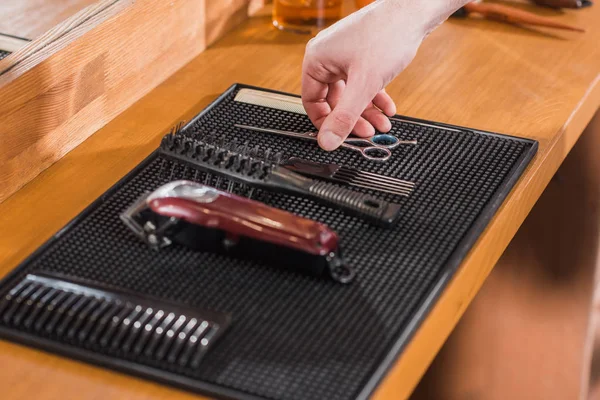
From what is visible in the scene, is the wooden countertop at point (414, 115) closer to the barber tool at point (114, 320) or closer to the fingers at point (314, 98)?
the barber tool at point (114, 320)

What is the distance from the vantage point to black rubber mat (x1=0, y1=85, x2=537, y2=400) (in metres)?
0.89

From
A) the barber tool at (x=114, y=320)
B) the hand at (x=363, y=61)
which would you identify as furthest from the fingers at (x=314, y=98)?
the barber tool at (x=114, y=320)

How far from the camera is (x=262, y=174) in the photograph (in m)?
1.14

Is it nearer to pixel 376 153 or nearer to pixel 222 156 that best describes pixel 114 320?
pixel 222 156

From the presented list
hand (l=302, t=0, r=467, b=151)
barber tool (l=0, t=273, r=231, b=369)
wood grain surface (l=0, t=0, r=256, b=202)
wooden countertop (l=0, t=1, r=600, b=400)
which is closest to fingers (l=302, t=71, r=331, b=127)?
hand (l=302, t=0, r=467, b=151)

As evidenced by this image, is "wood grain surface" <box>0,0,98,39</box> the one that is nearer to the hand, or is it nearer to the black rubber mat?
the black rubber mat

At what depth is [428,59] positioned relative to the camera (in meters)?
1.57

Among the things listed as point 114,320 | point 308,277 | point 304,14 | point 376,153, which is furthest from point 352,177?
point 304,14

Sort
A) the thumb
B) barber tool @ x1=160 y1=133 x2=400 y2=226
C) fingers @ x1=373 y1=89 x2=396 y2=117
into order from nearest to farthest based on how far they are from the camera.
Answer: barber tool @ x1=160 y1=133 x2=400 y2=226
the thumb
fingers @ x1=373 y1=89 x2=396 y2=117

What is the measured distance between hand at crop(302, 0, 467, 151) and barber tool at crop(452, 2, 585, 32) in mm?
370

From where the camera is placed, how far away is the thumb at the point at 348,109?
4.04 ft

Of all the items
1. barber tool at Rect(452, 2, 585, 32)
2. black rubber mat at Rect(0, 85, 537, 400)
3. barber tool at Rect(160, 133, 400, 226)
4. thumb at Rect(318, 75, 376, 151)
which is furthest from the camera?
barber tool at Rect(452, 2, 585, 32)

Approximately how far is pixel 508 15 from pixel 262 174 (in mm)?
738

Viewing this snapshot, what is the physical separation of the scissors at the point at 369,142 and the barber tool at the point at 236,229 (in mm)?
269
